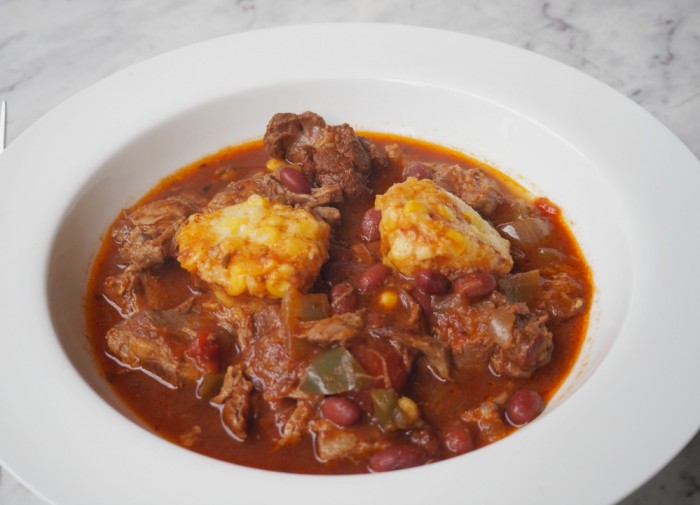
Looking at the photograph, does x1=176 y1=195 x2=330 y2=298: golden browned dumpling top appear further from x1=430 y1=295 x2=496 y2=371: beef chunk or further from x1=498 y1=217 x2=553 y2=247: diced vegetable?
x1=498 y1=217 x2=553 y2=247: diced vegetable

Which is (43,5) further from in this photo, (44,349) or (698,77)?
(698,77)

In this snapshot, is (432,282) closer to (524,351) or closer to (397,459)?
(524,351)

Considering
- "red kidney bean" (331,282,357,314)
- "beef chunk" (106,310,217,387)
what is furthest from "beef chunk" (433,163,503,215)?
"beef chunk" (106,310,217,387)

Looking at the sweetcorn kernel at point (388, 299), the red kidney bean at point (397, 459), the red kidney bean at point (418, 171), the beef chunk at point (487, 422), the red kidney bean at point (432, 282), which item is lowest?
the beef chunk at point (487, 422)

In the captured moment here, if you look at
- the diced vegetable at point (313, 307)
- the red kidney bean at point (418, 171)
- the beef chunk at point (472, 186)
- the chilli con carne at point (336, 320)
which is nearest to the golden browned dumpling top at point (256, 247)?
the chilli con carne at point (336, 320)

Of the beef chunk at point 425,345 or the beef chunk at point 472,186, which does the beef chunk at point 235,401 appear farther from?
the beef chunk at point 472,186

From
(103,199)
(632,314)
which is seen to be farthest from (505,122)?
(103,199)

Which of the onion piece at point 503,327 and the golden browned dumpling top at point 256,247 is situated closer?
the onion piece at point 503,327
